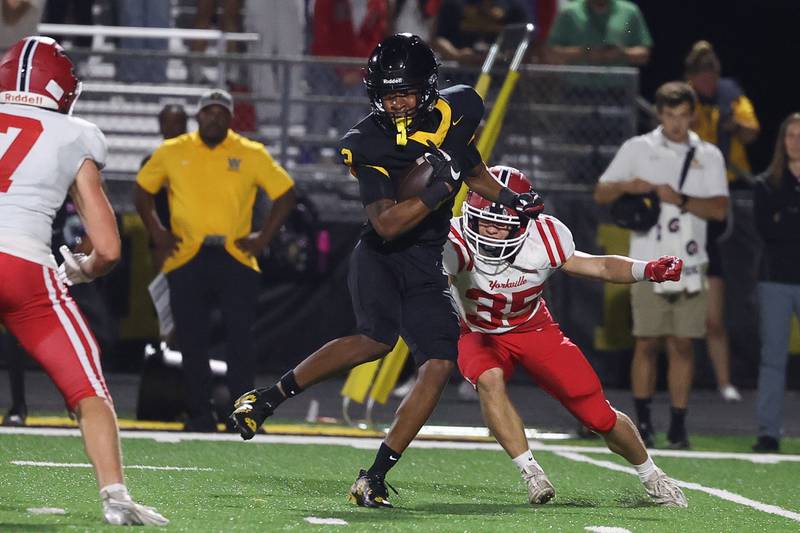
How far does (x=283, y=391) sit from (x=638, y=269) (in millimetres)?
1492

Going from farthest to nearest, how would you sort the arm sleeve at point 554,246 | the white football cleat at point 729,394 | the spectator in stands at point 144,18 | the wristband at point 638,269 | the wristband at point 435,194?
the spectator in stands at point 144,18, the white football cleat at point 729,394, the arm sleeve at point 554,246, the wristband at point 638,269, the wristband at point 435,194

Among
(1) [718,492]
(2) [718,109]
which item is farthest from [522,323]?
(2) [718,109]

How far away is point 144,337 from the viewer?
471 inches

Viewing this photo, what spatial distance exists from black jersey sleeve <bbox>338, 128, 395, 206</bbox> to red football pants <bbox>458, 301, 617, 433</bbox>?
3.07ft

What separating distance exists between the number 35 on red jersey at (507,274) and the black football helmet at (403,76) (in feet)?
2.53

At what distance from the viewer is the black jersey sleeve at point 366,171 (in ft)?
20.9

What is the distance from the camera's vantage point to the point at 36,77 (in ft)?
18.1

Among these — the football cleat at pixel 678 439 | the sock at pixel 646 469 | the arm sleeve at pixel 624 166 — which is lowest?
the football cleat at pixel 678 439

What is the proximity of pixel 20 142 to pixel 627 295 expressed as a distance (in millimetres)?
Answer: 6932

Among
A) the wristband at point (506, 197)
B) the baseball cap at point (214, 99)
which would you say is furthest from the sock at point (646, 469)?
the baseball cap at point (214, 99)

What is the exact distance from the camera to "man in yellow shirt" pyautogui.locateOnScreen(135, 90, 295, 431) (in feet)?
31.2

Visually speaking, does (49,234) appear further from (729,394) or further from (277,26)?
(277,26)

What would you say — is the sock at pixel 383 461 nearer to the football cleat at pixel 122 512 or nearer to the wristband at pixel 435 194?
the wristband at pixel 435 194

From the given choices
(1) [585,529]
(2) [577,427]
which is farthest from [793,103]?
(1) [585,529]
